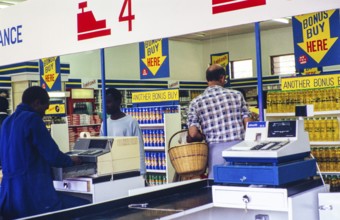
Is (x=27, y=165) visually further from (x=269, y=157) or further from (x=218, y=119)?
(x=269, y=157)

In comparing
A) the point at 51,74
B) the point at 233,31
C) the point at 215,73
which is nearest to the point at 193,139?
the point at 215,73

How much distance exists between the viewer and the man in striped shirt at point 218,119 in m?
4.03

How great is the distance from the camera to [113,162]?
160 inches

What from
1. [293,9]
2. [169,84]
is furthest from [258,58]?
[169,84]

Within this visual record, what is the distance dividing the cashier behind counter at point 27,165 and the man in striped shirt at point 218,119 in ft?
3.88

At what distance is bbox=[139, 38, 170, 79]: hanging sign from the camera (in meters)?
9.34

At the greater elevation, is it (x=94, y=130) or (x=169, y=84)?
(x=169, y=84)

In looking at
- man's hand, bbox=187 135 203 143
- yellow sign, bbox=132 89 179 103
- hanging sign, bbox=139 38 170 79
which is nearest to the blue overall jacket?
man's hand, bbox=187 135 203 143

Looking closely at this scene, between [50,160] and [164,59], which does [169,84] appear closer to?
[164,59]

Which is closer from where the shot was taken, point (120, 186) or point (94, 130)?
point (120, 186)

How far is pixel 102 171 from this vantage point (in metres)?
3.97

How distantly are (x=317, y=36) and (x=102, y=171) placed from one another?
537 cm

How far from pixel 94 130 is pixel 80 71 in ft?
14.2

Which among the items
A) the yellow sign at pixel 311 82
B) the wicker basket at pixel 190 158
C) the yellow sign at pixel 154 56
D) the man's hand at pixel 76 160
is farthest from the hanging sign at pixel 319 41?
the man's hand at pixel 76 160
